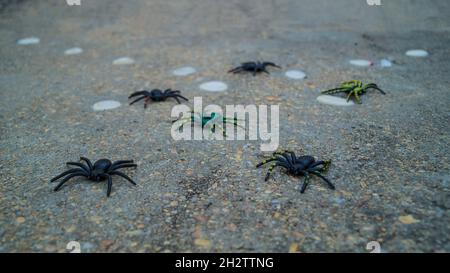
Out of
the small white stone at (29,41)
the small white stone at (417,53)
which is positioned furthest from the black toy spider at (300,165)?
the small white stone at (29,41)

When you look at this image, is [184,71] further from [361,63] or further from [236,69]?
[361,63]

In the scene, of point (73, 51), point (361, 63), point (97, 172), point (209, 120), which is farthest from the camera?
point (73, 51)

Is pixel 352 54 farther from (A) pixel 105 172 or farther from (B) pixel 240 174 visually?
(A) pixel 105 172

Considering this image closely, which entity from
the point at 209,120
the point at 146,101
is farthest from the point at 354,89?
the point at 146,101

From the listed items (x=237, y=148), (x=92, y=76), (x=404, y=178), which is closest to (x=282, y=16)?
(x=92, y=76)

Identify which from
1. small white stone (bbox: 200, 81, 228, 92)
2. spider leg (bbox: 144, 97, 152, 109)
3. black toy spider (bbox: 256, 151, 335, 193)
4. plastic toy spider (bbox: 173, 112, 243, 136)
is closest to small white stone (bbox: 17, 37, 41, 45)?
spider leg (bbox: 144, 97, 152, 109)

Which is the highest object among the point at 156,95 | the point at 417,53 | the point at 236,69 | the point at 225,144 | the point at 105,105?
the point at 417,53
